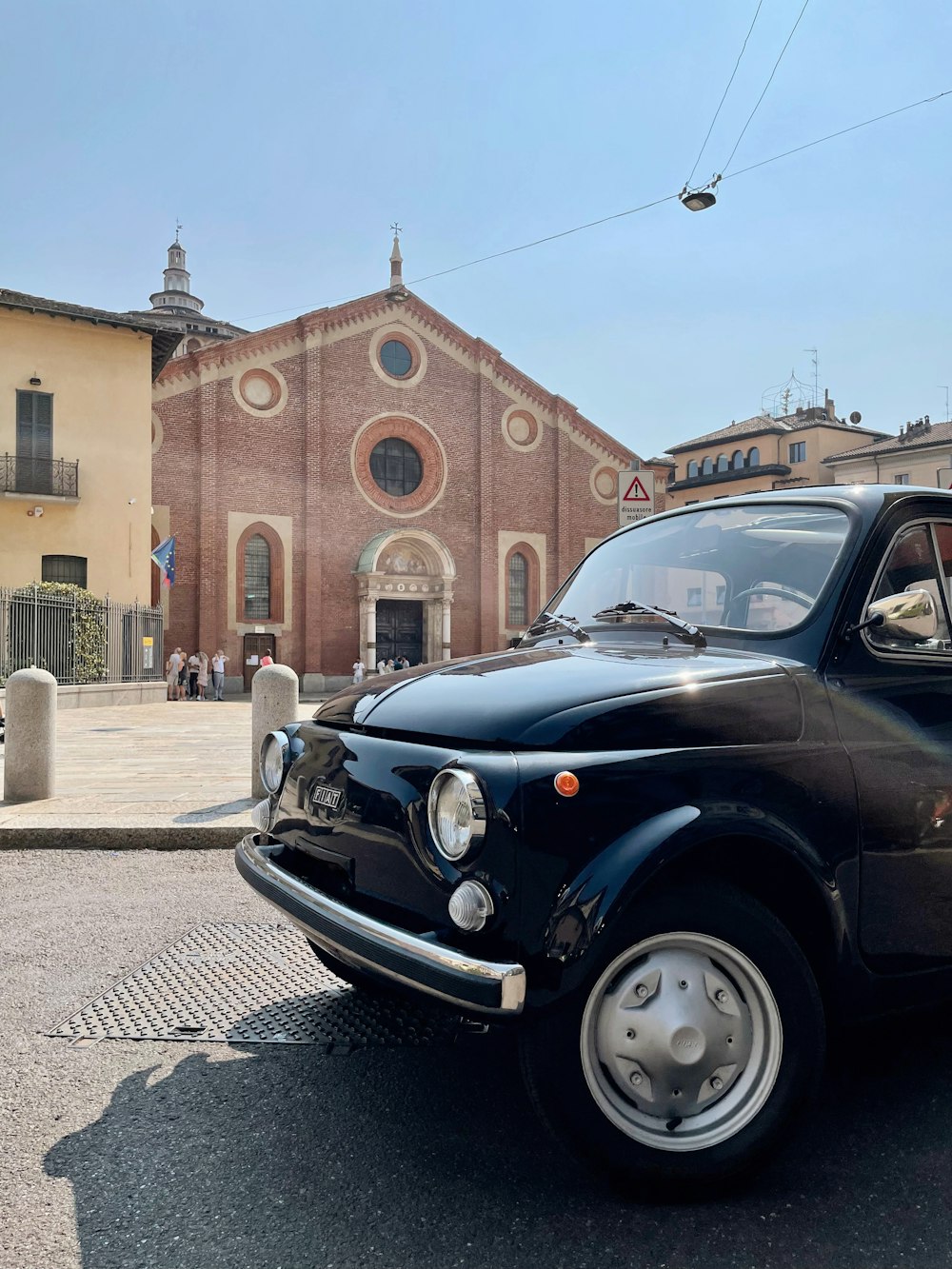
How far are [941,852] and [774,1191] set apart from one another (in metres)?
1.02

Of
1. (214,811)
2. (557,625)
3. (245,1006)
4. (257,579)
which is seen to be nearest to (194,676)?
(257,579)

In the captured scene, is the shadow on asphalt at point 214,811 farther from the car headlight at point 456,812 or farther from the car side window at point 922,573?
the car side window at point 922,573

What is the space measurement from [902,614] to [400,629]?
3393 cm

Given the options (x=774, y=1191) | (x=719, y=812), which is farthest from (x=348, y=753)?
(x=774, y=1191)

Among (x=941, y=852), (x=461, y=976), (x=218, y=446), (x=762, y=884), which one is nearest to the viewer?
(x=461, y=976)

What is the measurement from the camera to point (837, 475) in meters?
53.8

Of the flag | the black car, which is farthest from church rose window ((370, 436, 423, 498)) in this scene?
the black car

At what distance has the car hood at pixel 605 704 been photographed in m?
2.31

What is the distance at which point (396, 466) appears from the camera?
36.8 m

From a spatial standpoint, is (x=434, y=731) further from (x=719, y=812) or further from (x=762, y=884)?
(x=762, y=884)

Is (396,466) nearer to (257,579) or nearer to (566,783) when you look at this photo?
(257,579)

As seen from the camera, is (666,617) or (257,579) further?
(257,579)

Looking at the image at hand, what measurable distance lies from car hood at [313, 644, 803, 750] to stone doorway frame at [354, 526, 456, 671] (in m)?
32.1

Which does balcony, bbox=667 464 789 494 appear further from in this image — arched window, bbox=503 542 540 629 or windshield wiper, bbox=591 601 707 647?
windshield wiper, bbox=591 601 707 647
